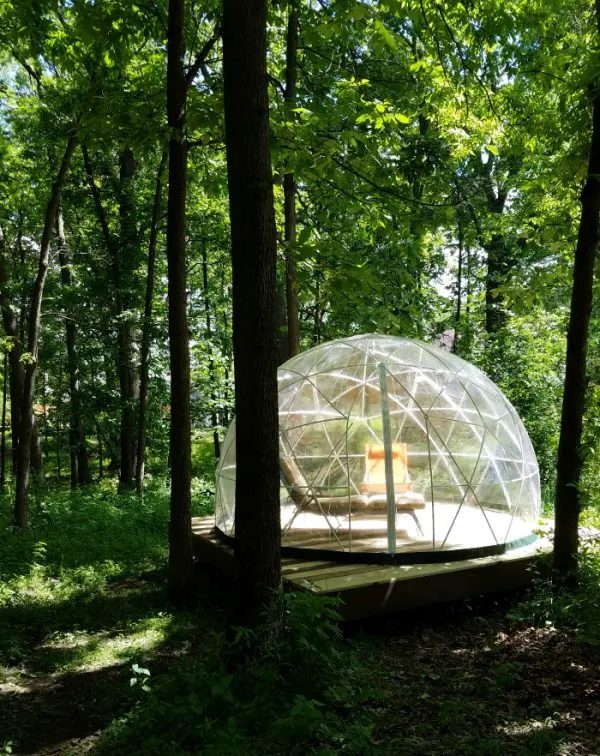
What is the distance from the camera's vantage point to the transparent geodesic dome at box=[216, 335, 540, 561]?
738 cm

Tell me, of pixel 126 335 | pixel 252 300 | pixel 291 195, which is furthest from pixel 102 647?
pixel 126 335

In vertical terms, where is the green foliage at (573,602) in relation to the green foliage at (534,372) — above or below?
below

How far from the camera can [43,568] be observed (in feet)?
26.7

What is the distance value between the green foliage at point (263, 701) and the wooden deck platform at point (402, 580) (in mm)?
1434

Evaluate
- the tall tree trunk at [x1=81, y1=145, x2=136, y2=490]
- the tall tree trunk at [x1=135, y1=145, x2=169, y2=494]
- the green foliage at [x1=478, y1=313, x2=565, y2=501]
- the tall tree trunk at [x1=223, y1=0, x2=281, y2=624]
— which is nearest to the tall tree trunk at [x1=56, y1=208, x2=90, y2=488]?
the tall tree trunk at [x1=81, y1=145, x2=136, y2=490]

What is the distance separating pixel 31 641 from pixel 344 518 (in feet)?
12.2

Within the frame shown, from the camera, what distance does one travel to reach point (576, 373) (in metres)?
6.05

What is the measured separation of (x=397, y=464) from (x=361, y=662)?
274 centimetres

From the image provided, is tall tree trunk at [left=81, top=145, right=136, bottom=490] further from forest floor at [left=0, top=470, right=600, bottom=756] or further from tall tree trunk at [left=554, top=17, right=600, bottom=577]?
tall tree trunk at [left=554, top=17, right=600, bottom=577]

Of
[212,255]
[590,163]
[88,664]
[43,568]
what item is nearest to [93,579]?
[43,568]

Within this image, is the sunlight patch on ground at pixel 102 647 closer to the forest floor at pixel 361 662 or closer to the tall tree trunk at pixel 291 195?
the forest floor at pixel 361 662

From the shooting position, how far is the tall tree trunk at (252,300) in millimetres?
4258

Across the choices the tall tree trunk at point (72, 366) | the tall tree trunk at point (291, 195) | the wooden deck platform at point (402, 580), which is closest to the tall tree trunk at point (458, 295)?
the tall tree trunk at point (291, 195)

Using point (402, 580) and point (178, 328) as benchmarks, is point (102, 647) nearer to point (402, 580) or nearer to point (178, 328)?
point (402, 580)
